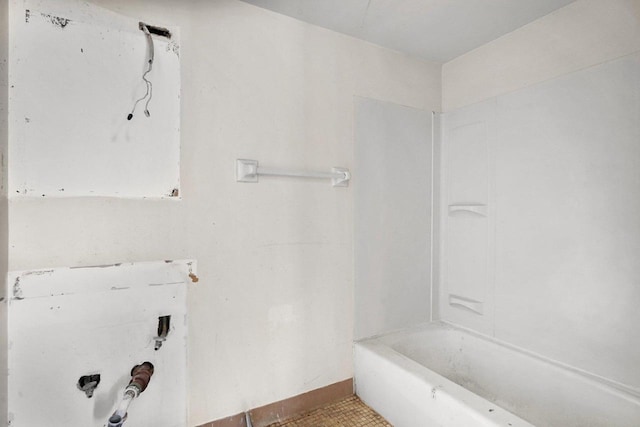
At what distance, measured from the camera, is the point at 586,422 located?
4.10 feet

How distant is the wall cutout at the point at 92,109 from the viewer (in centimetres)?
100

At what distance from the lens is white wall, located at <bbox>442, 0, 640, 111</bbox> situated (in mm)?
1251

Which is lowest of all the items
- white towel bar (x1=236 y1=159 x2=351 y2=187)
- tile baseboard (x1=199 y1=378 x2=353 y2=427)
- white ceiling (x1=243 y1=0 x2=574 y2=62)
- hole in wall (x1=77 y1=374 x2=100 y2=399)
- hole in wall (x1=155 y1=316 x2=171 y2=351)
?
tile baseboard (x1=199 y1=378 x2=353 y2=427)

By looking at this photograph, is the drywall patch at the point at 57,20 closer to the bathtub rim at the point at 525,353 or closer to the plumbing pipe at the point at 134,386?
the plumbing pipe at the point at 134,386

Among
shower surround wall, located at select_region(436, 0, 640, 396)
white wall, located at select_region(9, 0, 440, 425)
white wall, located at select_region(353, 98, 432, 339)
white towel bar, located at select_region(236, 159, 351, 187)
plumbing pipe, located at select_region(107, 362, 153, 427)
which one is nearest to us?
plumbing pipe, located at select_region(107, 362, 153, 427)

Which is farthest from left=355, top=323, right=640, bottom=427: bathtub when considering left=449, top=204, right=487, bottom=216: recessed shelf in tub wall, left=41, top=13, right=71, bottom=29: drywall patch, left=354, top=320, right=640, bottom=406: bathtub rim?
left=41, top=13, right=71, bottom=29: drywall patch

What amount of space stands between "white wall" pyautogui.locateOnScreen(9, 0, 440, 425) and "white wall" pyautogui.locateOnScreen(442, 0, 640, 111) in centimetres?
57

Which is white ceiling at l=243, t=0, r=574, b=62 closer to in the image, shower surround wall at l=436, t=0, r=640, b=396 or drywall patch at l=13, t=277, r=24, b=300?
shower surround wall at l=436, t=0, r=640, b=396

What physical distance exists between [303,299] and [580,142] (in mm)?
1362

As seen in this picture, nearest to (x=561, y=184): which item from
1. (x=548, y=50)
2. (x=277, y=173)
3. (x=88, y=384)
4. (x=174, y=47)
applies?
(x=548, y=50)

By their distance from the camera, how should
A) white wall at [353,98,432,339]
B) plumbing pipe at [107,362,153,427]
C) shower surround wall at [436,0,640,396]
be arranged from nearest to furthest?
plumbing pipe at [107,362,153,427], shower surround wall at [436,0,640,396], white wall at [353,98,432,339]

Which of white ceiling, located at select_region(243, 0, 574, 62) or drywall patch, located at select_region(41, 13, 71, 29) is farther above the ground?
white ceiling, located at select_region(243, 0, 574, 62)

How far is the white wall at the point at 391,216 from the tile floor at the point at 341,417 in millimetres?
319

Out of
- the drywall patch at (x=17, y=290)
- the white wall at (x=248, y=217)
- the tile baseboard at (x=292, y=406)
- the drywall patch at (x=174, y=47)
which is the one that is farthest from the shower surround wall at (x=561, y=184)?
the drywall patch at (x=17, y=290)
